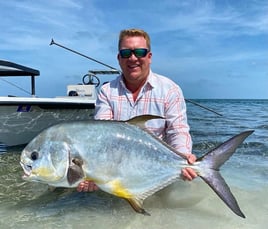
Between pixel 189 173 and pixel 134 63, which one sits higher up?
pixel 134 63

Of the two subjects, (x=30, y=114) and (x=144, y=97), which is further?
(x=30, y=114)

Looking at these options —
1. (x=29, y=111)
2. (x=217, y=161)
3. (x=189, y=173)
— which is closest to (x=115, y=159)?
(x=189, y=173)

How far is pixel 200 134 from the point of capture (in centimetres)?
1009

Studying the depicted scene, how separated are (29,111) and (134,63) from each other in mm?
4185

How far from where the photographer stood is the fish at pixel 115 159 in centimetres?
238

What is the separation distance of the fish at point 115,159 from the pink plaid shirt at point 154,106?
802mm

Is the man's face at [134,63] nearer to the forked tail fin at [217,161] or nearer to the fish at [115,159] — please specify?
the fish at [115,159]

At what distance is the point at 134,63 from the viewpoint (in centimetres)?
325

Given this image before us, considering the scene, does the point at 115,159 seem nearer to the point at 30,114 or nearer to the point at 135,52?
the point at 135,52

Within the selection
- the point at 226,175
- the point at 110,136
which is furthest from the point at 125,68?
the point at 226,175

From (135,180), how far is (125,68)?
1135mm

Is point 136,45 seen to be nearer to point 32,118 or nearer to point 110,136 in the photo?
point 110,136

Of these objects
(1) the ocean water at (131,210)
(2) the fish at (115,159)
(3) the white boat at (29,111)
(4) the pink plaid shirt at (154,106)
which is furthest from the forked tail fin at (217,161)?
(3) the white boat at (29,111)

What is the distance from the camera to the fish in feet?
7.82
